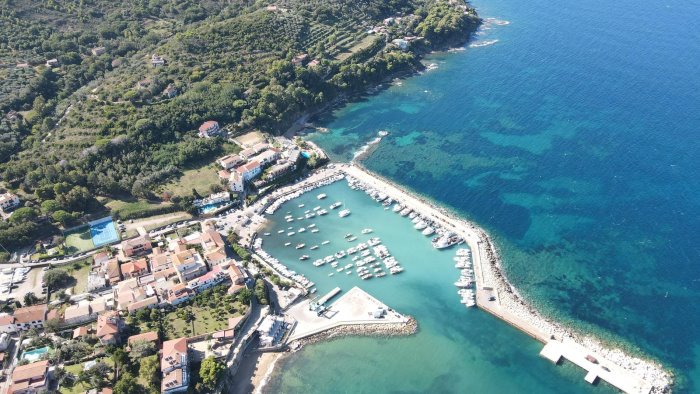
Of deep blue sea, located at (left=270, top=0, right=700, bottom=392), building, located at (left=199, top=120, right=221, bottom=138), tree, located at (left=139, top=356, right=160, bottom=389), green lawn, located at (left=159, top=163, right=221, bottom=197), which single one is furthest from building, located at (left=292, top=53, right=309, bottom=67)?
tree, located at (left=139, top=356, right=160, bottom=389)

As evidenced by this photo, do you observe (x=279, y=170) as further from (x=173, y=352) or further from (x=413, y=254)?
(x=173, y=352)

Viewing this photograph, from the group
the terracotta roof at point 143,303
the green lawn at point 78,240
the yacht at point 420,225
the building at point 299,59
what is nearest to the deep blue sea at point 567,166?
the yacht at point 420,225

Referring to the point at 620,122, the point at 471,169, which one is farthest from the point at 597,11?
the point at 471,169

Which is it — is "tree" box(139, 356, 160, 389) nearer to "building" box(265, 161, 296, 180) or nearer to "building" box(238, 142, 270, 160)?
"building" box(265, 161, 296, 180)

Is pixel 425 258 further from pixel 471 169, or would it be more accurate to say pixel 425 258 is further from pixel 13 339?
pixel 13 339

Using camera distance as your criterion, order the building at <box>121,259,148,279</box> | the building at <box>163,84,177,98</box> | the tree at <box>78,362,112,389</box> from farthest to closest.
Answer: the building at <box>163,84,177,98</box> → the building at <box>121,259,148,279</box> → the tree at <box>78,362,112,389</box>

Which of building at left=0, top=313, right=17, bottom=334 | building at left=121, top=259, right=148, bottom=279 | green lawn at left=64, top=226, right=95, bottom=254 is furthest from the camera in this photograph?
green lawn at left=64, top=226, right=95, bottom=254
